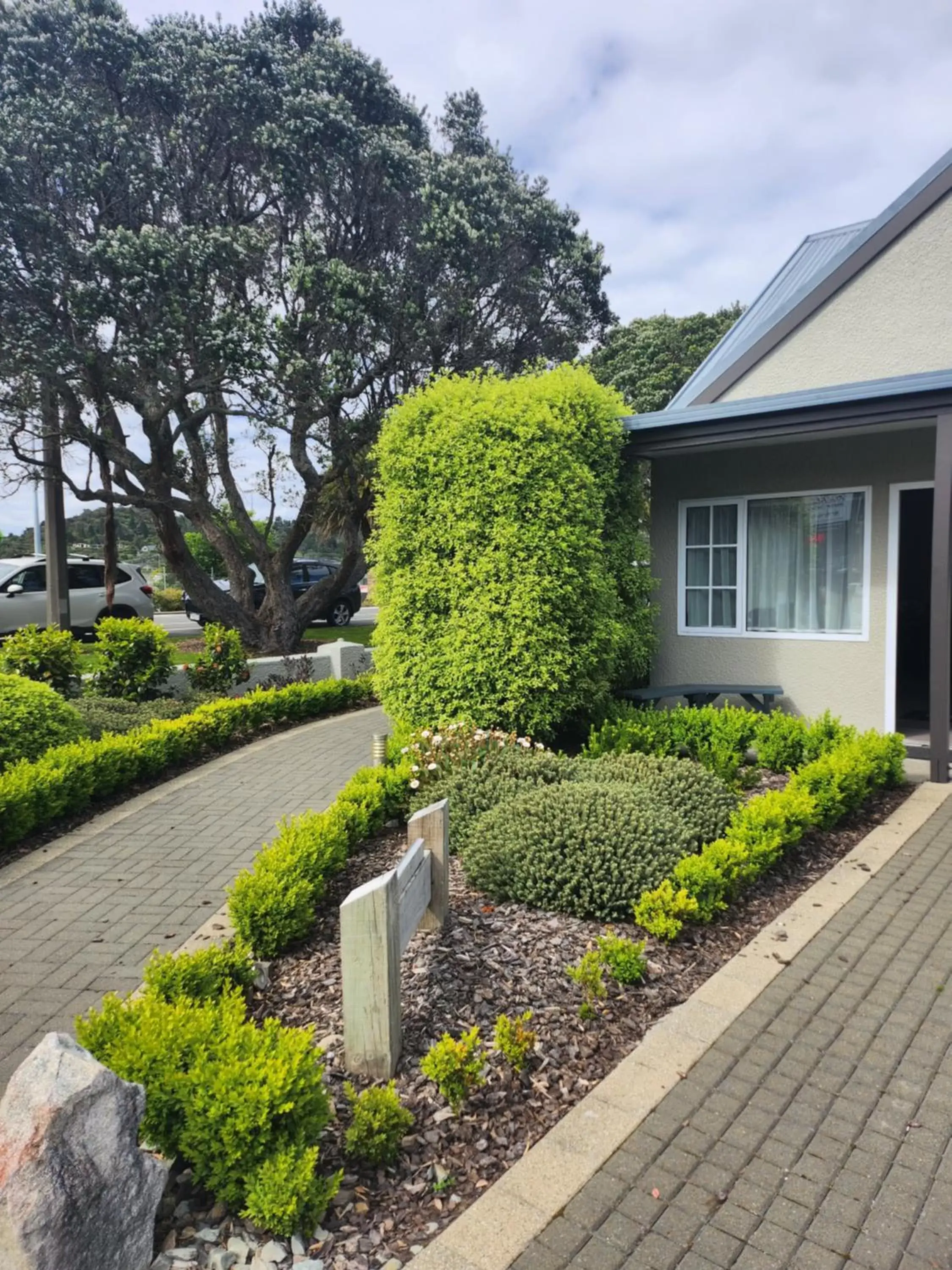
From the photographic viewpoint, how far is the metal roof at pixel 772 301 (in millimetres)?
11461

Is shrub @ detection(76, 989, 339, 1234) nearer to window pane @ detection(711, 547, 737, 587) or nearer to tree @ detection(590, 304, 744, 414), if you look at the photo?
window pane @ detection(711, 547, 737, 587)

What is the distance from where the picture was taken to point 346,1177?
7.75 feet

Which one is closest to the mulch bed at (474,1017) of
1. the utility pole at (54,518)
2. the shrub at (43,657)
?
the shrub at (43,657)

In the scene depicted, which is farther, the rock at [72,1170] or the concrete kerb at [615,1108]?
the concrete kerb at [615,1108]

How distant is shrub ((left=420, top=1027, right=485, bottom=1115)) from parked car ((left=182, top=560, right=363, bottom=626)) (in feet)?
64.2

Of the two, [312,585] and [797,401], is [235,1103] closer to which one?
[797,401]

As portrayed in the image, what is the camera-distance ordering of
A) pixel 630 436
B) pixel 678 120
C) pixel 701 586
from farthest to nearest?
pixel 701 586
pixel 630 436
pixel 678 120

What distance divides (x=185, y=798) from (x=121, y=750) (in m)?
0.65

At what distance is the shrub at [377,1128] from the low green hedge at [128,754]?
4008 millimetres

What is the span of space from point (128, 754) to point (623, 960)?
4797 mm

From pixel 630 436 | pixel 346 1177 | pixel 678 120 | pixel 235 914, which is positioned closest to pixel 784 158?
pixel 678 120

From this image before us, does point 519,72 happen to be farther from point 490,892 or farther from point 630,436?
point 490,892

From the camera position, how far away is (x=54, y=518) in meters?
14.1

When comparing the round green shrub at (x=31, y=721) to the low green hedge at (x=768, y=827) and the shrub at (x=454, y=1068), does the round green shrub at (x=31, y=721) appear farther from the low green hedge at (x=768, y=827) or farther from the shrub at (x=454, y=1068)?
the low green hedge at (x=768, y=827)
